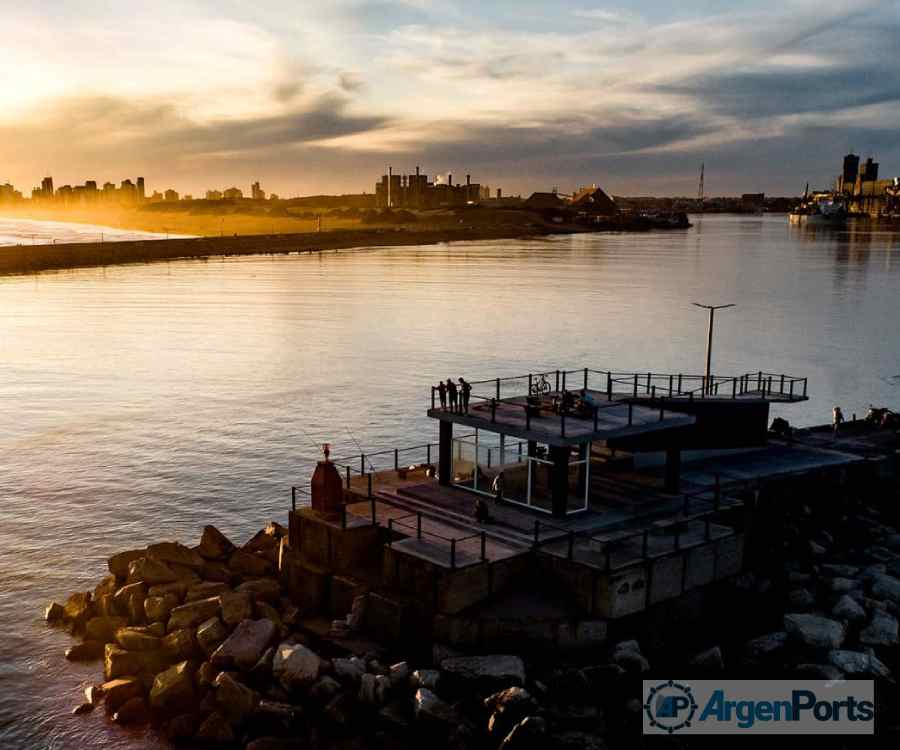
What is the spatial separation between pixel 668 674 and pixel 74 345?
71.7 metres

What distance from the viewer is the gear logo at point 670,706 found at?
20719mm

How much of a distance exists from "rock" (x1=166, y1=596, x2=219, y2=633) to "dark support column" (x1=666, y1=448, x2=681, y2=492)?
14243 millimetres

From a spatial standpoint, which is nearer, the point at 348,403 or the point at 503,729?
the point at 503,729

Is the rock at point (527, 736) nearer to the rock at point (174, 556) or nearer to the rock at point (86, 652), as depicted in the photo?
the rock at point (174, 556)

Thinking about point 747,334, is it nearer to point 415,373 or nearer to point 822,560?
point 415,373

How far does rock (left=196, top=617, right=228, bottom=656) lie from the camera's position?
23000 mm

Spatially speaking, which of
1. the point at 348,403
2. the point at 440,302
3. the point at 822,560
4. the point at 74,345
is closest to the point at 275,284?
the point at 440,302

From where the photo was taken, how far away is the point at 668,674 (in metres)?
22.3

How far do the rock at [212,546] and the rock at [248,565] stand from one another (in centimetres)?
44

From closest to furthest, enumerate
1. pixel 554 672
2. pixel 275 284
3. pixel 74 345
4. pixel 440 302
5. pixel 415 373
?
pixel 554 672
pixel 415 373
pixel 74 345
pixel 440 302
pixel 275 284

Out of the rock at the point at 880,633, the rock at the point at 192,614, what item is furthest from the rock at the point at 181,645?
the rock at the point at 880,633

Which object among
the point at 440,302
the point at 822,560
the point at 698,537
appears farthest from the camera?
the point at 440,302

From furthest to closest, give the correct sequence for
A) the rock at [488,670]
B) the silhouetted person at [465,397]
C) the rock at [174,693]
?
1. the silhouetted person at [465,397]
2. the rock at [174,693]
3. the rock at [488,670]

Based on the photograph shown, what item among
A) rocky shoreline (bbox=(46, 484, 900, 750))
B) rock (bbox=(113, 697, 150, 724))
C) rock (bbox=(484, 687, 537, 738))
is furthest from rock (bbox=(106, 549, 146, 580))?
rock (bbox=(484, 687, 537, 738))
